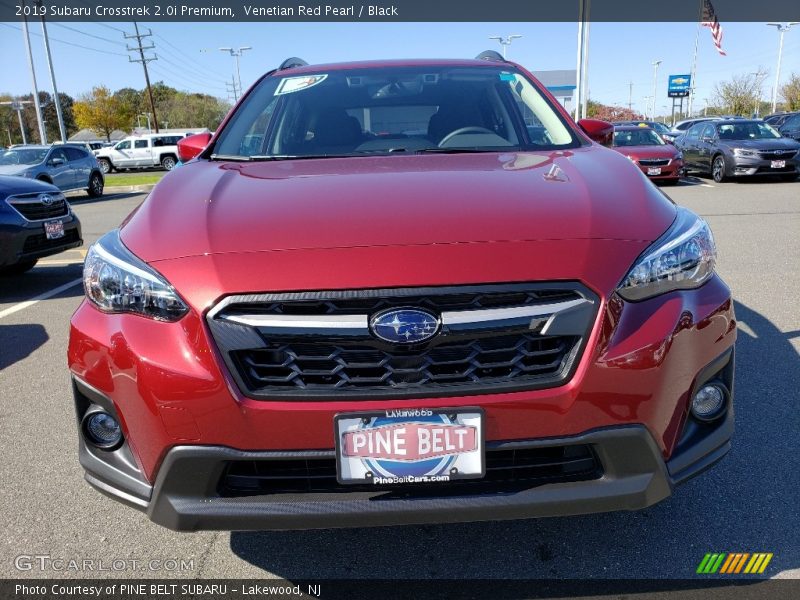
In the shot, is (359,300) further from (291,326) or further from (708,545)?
(708,545)

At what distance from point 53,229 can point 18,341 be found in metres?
2.05

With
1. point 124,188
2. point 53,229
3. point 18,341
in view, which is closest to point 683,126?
point 124,188

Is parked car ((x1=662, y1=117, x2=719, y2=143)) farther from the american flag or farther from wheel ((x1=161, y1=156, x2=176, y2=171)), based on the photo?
wheel ((x1=161, y1=156, x2=176, y2=171))

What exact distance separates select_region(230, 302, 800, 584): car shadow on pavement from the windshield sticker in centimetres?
210

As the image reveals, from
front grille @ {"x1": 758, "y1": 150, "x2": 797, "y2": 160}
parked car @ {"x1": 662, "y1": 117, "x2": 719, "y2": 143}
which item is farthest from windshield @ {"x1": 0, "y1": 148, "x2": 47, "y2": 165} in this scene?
front grille @ {"x1": 758, "y1": 150, "x2": 797, "y2": 160}

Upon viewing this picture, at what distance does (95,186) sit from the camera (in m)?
18.6

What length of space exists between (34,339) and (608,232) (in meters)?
4.34

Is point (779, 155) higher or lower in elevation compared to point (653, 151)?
lower

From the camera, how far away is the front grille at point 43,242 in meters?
6.20

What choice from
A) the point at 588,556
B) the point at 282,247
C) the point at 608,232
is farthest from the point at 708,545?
the point at 282,247

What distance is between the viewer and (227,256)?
5.88 feet

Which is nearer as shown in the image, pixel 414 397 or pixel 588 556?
pixel 414 397

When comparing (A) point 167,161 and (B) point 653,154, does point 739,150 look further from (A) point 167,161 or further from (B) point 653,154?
(A) point 167,161
